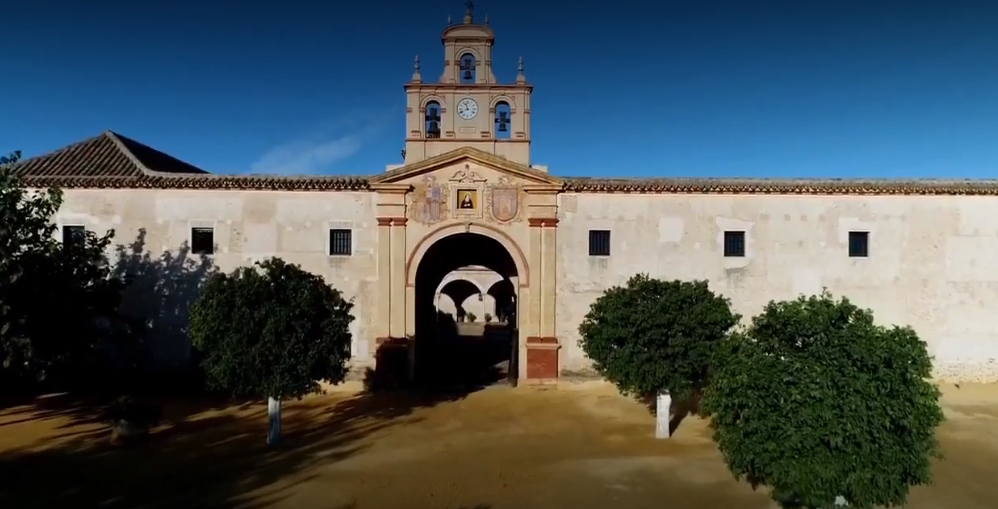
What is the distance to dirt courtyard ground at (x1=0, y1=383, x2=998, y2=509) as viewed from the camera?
36.9 feet

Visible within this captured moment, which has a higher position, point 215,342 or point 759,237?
point 759,237

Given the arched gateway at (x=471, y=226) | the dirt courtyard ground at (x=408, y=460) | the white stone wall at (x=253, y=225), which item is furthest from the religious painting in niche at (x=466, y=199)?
the dirt courtyard ground at (x=408, y=460)

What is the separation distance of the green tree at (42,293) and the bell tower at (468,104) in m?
10.0

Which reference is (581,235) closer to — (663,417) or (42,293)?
(663,417)

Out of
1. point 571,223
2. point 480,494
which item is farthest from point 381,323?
point 480,494

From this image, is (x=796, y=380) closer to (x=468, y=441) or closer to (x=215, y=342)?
(x=468, y=441)

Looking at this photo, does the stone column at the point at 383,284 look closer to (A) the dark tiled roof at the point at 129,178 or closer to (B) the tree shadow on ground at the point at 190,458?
(A) the dark tiled roof at the point at 129,178

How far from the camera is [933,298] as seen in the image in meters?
21.8

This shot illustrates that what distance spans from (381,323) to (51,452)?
9.65 metres

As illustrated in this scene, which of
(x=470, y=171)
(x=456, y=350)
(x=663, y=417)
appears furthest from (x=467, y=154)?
(x=456, y=350)

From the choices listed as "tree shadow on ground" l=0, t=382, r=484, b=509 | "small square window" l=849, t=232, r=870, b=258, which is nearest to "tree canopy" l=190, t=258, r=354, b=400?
"tree shadow on ground" l=0, t=382, r=484, b=509

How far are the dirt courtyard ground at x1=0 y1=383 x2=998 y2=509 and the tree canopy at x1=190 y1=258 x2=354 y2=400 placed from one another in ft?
5.01

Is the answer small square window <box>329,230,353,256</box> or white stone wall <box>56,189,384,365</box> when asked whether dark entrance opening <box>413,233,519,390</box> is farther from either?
small square window <box>329,230,353,256</box>

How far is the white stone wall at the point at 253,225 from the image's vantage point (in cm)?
2131
